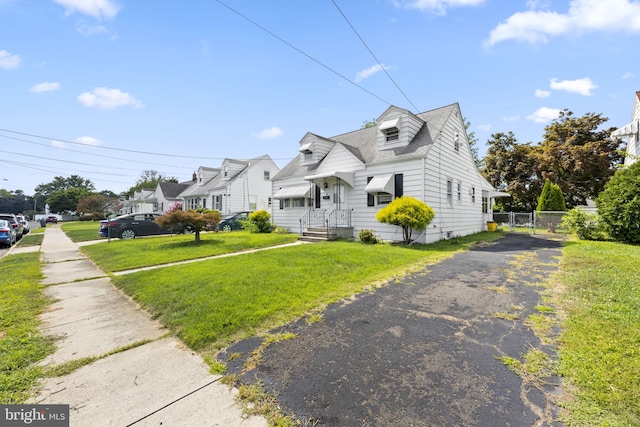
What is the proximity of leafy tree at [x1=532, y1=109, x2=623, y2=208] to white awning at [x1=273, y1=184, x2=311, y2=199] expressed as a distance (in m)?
23.1

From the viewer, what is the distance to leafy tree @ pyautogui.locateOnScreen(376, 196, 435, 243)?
11.0 m

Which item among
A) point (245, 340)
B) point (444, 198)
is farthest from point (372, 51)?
point (245, 340)

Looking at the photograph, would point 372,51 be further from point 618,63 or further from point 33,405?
point 33,405

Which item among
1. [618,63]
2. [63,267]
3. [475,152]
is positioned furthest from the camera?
[475,152]

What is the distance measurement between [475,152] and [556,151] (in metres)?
12.1

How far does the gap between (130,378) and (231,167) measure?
A: 92.7 feet

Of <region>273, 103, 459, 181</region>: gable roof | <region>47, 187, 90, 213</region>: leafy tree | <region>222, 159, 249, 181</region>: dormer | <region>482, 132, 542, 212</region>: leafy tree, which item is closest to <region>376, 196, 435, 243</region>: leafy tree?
<region>273, 103, 459, 181</region>: gable roof

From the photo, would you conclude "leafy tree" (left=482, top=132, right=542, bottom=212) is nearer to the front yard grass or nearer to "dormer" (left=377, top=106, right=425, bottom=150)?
"dormer" (left=377, top=106, right=425, bottom=150)

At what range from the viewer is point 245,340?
3.60m

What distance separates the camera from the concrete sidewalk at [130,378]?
2289 millimetres

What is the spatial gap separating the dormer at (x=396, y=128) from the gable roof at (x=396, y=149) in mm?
215

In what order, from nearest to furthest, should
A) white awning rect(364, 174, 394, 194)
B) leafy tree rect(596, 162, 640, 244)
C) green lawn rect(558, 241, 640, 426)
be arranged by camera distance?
green lawn rect(558, 241, 640, 426) < leafy tree rect(596, 162, 640, 244) < white awning rect(364, 174, 394, 194)

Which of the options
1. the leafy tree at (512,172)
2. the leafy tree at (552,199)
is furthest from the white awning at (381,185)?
the leafy tree at (512,172)

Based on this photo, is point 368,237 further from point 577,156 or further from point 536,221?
point 577,156
